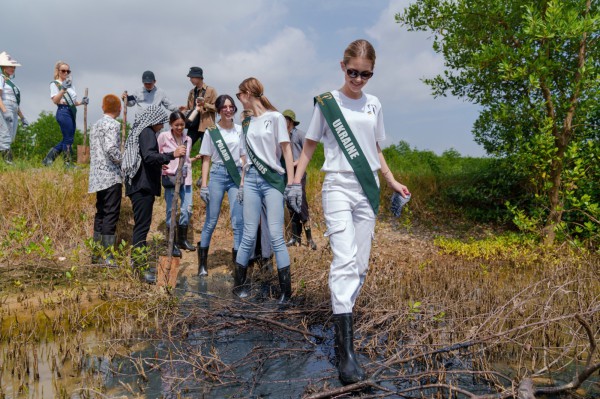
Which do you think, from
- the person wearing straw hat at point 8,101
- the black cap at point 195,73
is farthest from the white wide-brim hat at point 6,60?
the black cap at point 195,73

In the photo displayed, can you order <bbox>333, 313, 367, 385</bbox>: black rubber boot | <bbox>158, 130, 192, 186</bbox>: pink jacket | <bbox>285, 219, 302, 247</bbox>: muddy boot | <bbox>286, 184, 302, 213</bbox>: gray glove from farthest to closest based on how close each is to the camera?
<bbox>285, 219, 302, 247</bbox>: muddy boot < <bbox>158, 130, 192, 186</bbox>: pink jacket < <bbox>286, 184, 302, 213</bbox>: gray glove < <bbox>333, 313, 367, 385</bbox>: black rubber boot

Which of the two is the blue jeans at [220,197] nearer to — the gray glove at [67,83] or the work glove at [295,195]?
the work glove at [295,195]

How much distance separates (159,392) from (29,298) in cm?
294

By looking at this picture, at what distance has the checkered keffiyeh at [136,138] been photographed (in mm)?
5777

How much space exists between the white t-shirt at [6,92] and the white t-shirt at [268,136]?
21.0 feet

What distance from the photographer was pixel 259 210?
511cm

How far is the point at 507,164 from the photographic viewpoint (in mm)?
8352

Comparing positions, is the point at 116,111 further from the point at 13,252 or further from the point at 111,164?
the point at 13,252

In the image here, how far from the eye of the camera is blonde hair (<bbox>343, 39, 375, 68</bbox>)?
10.9ft

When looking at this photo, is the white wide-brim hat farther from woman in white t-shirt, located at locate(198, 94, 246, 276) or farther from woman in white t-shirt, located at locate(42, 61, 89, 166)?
woman in white t-shirt, located at locate(198, 94, 246, 276)

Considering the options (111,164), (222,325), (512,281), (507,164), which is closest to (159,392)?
(222,325)

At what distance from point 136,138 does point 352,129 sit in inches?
132

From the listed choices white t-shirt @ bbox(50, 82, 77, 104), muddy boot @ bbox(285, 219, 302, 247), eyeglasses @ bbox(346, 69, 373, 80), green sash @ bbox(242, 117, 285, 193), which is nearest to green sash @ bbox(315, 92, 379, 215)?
eyeglasses @ bbox(346, 69, 373, 80)

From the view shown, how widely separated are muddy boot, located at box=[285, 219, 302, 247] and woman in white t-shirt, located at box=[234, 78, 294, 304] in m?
2.38
